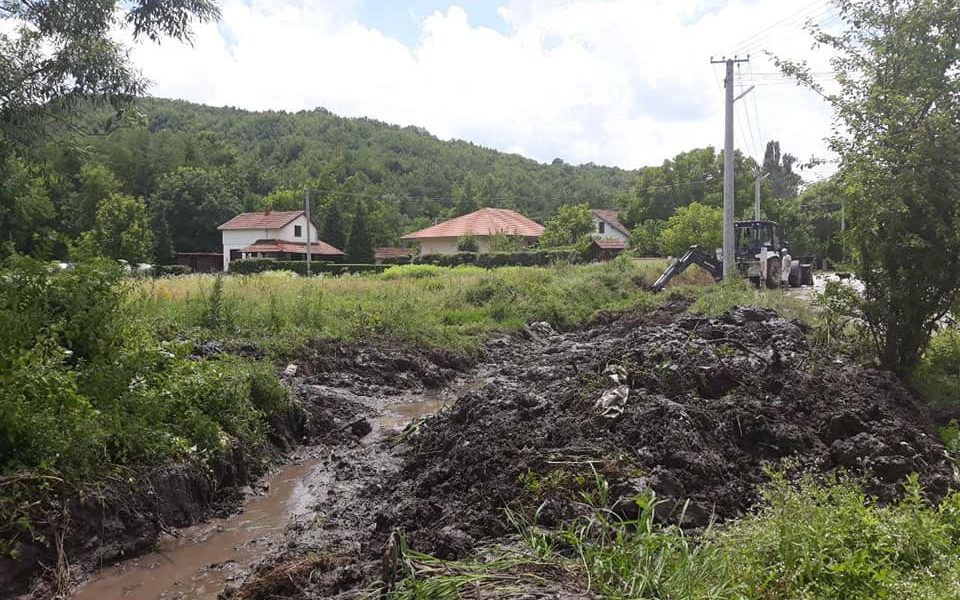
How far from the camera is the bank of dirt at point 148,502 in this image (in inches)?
222

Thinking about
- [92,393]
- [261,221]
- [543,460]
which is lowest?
[543,460]

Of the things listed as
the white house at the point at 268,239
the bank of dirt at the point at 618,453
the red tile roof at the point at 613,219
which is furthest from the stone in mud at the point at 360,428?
the red tile roof at the point at 613,219

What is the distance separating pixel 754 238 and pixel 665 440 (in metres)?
24.6

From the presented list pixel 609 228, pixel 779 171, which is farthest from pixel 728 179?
pixel 779 171

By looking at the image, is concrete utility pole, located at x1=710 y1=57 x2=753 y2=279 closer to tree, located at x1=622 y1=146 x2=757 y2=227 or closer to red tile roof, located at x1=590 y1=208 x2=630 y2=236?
tree, located at x1=622 y1=146 x2=757 y2=227

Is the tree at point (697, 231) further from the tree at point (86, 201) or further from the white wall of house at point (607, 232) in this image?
the tree at point (86, 201)

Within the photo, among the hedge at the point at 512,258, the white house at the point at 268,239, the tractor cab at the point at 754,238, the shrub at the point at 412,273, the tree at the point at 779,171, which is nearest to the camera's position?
the tractor cab at the point at 754,238

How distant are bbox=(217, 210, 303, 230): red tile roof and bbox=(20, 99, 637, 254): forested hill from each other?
399cm

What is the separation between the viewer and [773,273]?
1061 inches

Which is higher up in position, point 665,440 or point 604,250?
point 604,250

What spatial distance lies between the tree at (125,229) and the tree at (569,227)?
27267mm

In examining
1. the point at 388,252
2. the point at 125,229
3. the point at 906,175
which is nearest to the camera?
the point at 906,175

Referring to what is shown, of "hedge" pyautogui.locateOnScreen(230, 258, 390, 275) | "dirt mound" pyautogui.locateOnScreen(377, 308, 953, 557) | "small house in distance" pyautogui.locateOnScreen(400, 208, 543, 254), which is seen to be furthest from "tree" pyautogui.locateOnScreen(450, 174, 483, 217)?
"dirt mound" pyautogui.locateOnScreen(377, 308, 953, 557)

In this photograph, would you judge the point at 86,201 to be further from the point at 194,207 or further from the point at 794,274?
the point at 794,274
